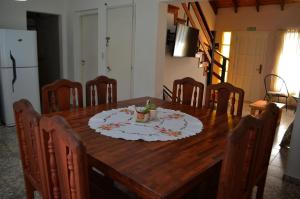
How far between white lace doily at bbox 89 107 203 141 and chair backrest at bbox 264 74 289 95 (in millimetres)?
5319

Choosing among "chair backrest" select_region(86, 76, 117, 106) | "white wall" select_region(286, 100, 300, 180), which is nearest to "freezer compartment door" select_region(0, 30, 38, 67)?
"chair backrest" select_region(86, 76, 117, 106)

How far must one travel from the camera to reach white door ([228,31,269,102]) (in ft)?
22.2

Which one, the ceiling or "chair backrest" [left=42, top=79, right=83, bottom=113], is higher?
the ceiling

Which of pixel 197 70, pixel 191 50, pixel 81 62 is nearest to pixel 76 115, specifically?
pixel 81 62

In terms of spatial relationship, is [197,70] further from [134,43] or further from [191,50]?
[134,43]

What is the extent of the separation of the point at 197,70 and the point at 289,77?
259 cm

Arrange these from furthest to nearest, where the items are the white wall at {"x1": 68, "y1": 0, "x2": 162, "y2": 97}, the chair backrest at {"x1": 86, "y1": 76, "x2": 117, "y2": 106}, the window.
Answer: the window → the white wall at {"x1": 68, "y1": 0, "x2": 162, "y2": 97} → the chair backrest at {"x1": 86, "y1": 76, "x2": 117, "y2": 106}

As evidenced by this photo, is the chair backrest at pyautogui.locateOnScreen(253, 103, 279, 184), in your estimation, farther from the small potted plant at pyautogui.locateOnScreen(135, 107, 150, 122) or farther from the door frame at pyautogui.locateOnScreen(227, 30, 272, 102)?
the door frame at pyautogui.locateOnScreen(227, 30, 272, 102)

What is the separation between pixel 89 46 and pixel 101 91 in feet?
8.06

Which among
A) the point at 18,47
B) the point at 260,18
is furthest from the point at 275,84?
the point at 18,47

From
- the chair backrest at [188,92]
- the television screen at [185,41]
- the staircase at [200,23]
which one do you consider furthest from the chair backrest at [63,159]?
the staircase at [200,23]

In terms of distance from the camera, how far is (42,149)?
116 centimetres

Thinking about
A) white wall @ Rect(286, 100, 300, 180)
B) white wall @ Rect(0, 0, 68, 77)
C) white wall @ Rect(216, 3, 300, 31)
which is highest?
white wall @ Rect(216, 3, 300, 31)

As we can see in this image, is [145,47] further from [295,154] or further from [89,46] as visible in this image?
[295,154]
